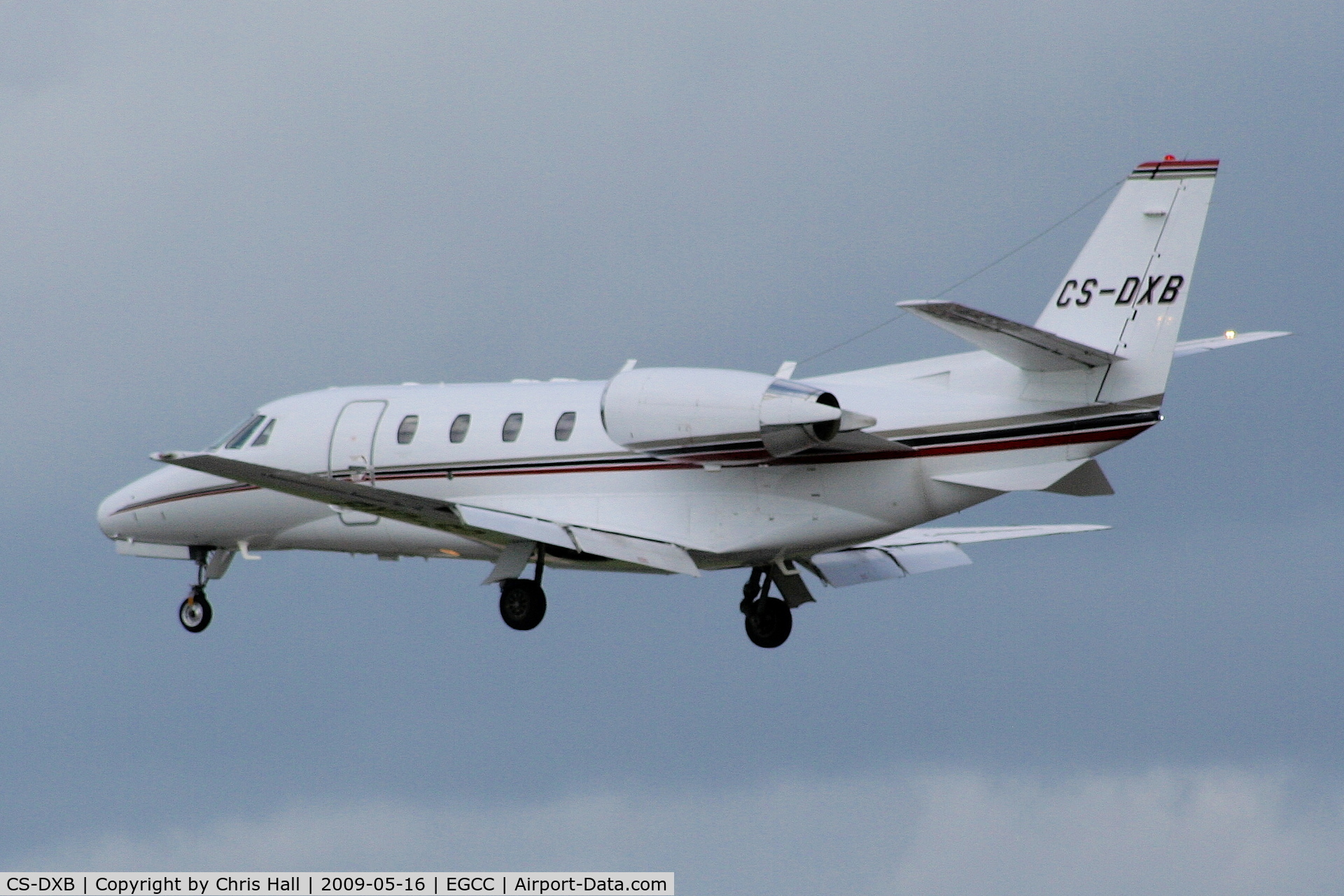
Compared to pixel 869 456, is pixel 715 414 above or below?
above

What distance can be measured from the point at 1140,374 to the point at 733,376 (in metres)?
4.50

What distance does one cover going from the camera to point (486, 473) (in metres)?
27.5

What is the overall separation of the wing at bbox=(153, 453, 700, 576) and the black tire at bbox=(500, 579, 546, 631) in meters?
1.00

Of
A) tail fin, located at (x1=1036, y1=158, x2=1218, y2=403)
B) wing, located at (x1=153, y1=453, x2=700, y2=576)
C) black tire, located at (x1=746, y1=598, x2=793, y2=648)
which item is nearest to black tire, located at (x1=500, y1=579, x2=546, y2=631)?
wing, located at (x1=153, y1=453, x2=700, y2=576)

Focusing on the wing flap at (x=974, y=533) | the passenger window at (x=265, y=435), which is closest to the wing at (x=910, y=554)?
the wing flap at (x=974, y=533)

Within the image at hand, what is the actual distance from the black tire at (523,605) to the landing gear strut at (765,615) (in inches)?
110

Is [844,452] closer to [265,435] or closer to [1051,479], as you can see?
[1051,479]

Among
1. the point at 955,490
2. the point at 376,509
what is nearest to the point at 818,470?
the point at 955,490

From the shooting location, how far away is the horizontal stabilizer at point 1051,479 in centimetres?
2381

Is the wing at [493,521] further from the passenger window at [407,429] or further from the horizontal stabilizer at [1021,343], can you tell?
the horizontal stabilizer at [1021,343]

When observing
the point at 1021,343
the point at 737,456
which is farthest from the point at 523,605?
the point at 1021,343

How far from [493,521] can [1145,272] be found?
825cm

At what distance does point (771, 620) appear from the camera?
1105 inches

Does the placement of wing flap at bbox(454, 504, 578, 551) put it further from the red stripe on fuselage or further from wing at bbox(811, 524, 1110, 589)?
wing at bbox(811, 524, 1110, 589)
